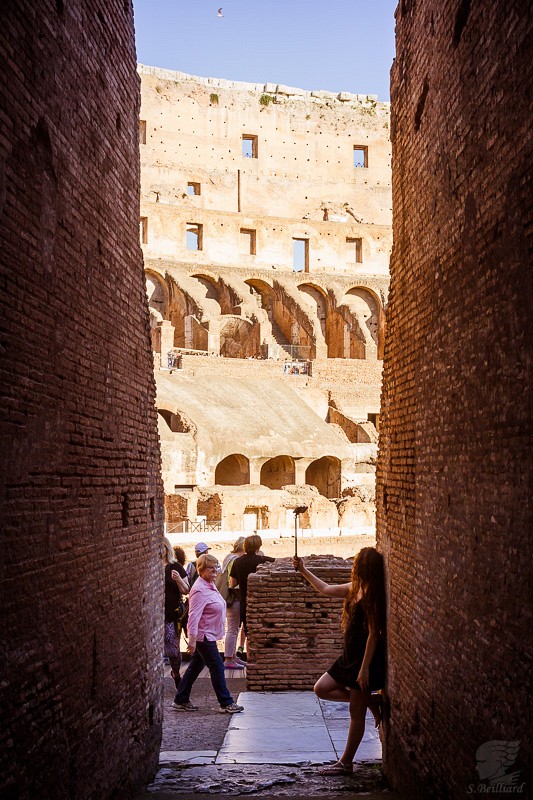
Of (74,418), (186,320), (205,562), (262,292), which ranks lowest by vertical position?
(205,562)

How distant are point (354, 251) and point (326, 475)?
68.8ft

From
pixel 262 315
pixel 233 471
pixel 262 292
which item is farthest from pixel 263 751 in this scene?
pixel 262 292

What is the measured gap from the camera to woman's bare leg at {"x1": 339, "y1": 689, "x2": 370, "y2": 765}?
21.0 feet

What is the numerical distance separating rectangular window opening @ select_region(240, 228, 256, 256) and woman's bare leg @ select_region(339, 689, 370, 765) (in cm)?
4291

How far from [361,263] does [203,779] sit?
45527mm

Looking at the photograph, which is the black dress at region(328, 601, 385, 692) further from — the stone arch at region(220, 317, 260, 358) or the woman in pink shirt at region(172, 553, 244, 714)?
the stone arch at region(220, 317, 260, 358)

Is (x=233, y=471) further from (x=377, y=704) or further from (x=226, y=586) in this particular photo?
(x=377, y=704)

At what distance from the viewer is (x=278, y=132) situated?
5366cm

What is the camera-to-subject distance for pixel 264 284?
46.9m

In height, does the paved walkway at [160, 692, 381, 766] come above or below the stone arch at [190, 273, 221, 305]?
below

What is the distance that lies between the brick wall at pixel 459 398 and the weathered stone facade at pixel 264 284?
18869mm

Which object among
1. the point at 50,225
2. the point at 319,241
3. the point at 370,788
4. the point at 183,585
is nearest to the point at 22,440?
the point at 50,225

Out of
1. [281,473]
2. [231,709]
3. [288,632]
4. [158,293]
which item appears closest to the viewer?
[231,709]

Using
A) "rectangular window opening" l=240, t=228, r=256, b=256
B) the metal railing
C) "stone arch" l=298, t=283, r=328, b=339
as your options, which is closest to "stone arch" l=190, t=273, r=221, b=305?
"rectangular window opening" l=240, t=228, r=256, b=256
